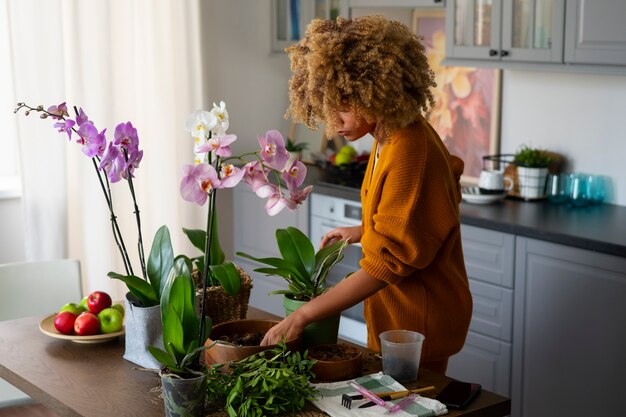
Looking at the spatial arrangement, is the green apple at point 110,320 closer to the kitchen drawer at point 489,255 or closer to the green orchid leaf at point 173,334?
the green orchid leaf at point 173,334

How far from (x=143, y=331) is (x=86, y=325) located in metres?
0.26

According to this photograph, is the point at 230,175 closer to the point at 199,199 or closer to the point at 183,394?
the point at 199,199

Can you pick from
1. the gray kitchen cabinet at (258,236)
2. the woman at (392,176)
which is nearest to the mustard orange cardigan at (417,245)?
the woman at (392,176)

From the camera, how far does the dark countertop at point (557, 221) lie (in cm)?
309

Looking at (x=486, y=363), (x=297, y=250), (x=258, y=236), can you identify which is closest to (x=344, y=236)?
(x=297, y=250)

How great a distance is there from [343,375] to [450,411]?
0.85ft

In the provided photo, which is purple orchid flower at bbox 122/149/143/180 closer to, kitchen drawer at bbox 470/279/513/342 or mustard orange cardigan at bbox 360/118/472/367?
mustard orange cardigan at bbox 360/118/472/367

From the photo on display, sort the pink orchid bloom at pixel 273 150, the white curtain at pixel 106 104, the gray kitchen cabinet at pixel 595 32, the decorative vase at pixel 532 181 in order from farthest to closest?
the white curtain at pixel 106 104, the decorative vase at pixel 532 181, the gray kitchen cabinet at pixel 595 32, the pink orchid bloom at pixel 273 150

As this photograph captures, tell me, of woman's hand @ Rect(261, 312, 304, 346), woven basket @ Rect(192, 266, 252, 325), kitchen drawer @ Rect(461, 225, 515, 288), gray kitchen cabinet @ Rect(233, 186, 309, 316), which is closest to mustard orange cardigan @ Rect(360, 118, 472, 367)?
woman's hand @ Rect(261, 312, 304, 346)

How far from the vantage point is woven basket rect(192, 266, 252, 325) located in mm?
2271

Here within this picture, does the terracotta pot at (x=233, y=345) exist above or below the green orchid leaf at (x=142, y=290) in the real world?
below

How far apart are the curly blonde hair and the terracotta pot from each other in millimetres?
509

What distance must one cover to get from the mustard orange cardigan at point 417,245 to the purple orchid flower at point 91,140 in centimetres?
65

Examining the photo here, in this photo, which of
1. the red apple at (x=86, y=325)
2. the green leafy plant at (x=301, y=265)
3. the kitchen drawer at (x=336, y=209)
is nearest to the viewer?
the green leafy plant at (x=301, y=265)
